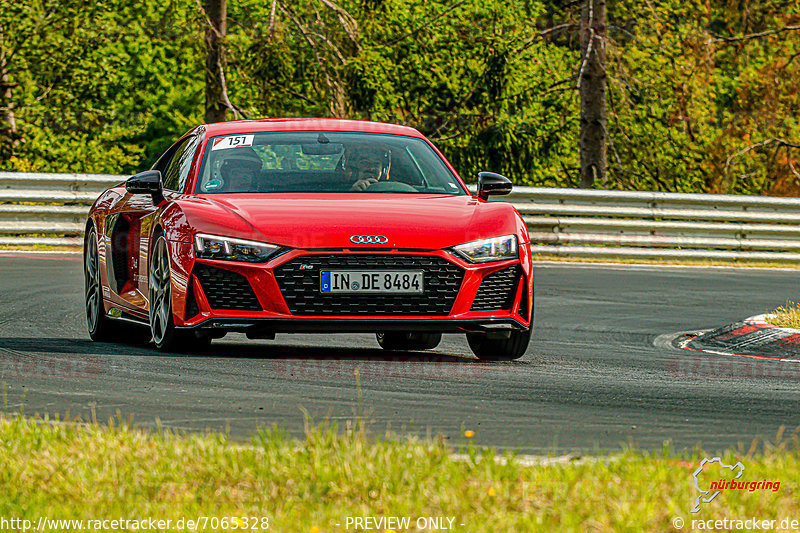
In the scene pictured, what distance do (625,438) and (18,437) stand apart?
93.4 inches

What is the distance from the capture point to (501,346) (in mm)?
8734

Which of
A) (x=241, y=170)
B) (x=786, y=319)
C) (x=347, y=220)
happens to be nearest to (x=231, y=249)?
(x=347, y=220)

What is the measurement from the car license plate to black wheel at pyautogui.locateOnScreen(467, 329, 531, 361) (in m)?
0.92

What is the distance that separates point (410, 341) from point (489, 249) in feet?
5.77

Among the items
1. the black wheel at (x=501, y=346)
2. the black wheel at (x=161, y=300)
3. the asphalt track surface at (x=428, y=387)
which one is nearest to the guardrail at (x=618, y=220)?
the asphalt track surface at (x=428, y=387)

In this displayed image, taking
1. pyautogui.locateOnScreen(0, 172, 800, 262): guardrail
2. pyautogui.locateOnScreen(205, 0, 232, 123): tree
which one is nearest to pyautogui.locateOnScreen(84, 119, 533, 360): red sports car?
pyautogui.locateOnScreen(0, 172, 800, 262): guardrail

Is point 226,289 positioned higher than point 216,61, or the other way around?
point 216,61

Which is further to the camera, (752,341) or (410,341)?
(752,341)

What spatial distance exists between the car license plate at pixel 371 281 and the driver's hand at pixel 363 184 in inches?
42.5

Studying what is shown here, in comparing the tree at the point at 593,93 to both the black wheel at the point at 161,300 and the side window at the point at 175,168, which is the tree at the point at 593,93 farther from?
the black wheel at the point at 161,300

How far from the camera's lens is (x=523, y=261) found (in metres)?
8.29

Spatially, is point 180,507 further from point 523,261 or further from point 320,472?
point 523,261

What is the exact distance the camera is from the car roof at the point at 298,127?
9414 mm

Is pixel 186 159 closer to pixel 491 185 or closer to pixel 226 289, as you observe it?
pixel 226 289
